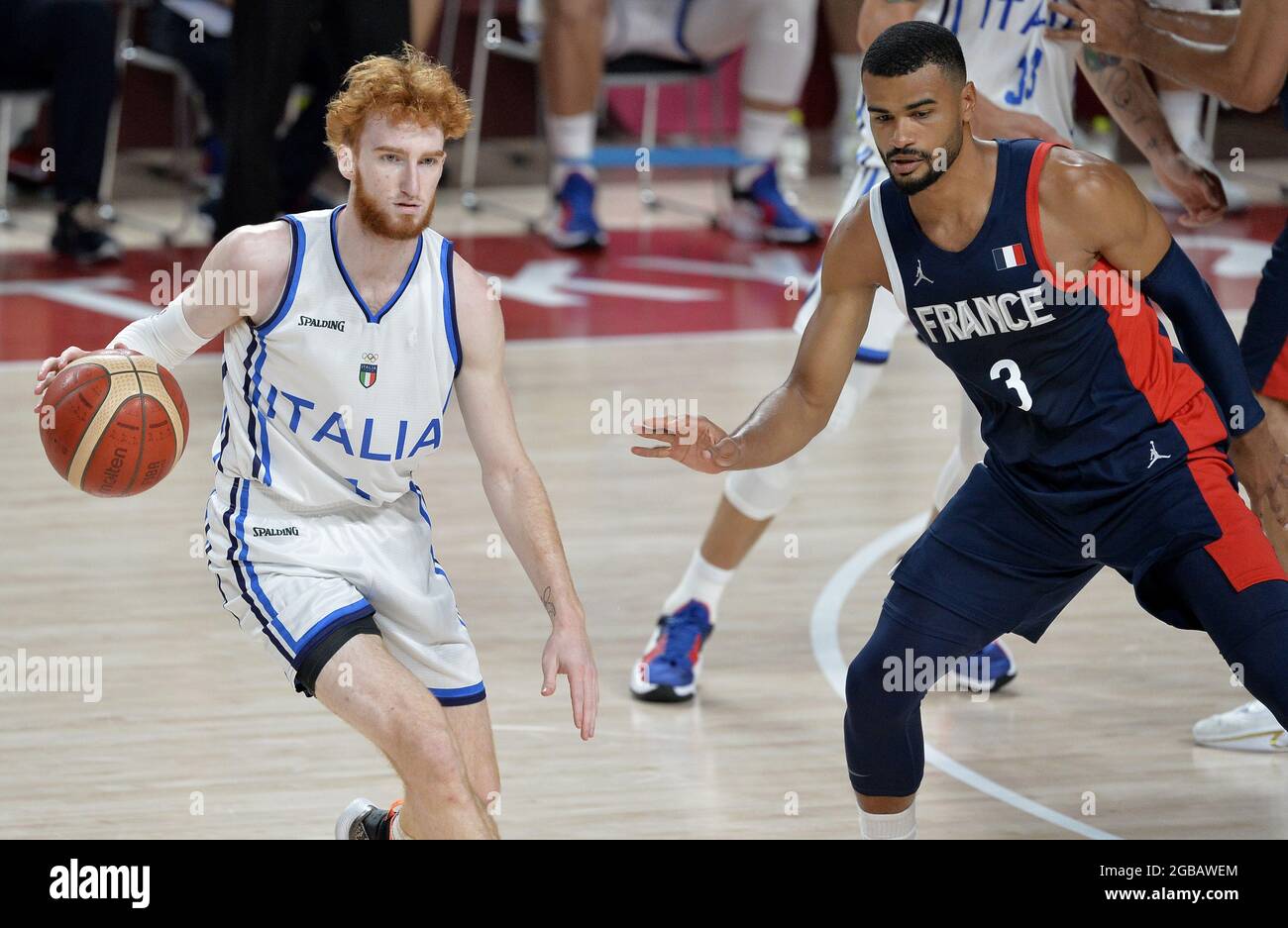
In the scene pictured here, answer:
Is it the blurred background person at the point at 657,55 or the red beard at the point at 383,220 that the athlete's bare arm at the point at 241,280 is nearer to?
the red beard at the point at 383,220

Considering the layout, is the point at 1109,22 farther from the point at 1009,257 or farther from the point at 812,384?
the point at 812,384

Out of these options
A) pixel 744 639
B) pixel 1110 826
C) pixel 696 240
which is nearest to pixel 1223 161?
pixel 696 240

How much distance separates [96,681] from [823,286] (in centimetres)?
237

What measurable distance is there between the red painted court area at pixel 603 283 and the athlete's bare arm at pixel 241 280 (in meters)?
4.87

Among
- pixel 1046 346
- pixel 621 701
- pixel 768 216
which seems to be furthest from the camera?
pixel 768 216

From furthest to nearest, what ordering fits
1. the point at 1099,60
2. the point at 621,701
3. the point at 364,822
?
the point at 621,701 < the point at 1099,60 < the point at 364,822

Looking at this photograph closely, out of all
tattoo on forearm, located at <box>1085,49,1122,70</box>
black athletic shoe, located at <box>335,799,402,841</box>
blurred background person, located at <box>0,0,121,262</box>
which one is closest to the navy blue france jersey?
tattoo on forearm, located at <box>1085,49,1122,70</box>

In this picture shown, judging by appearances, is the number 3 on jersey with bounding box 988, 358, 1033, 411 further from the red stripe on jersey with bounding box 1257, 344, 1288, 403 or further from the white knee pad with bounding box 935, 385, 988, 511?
the white knee pad with bounding box 935, 385, 988, 511

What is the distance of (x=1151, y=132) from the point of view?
4.54 metres

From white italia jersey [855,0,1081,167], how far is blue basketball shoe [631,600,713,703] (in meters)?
1.32

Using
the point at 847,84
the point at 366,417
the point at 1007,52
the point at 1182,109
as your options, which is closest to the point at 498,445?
the point at 366,417

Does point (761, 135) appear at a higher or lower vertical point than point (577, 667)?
lower

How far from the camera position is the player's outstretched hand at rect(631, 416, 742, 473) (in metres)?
3.53

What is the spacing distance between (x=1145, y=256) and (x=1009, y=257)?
274 millimetres
